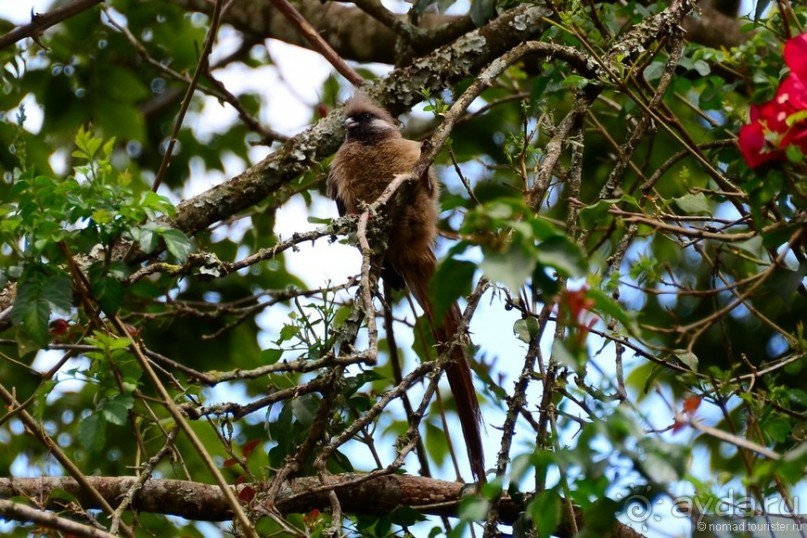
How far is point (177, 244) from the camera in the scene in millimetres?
2344

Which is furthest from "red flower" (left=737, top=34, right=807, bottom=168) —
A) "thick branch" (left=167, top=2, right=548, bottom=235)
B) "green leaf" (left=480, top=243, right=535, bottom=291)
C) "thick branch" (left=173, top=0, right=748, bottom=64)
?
"thick branch" (left=173, top=0, right=748, bottom=64)

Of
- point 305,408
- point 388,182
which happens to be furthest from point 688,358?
point 388,182

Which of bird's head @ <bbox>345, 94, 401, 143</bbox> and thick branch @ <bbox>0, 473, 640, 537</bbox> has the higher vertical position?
bird's head @ <bbox>345, 94, 401, 143</bbox>

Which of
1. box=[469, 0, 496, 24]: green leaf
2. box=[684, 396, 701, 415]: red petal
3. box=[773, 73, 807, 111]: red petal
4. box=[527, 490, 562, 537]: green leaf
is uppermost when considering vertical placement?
box=[469, 0, 496, 24]: green leaf

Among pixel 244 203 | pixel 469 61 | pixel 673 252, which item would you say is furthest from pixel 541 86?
pixel 673 252

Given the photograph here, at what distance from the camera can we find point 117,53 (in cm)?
476

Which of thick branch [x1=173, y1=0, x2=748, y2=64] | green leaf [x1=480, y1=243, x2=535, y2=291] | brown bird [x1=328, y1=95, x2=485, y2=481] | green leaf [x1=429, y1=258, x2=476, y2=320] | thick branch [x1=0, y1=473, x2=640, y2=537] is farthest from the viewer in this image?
thick branch [x1=173, y1=0, x2=748, y2=64]

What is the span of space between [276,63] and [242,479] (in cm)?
286

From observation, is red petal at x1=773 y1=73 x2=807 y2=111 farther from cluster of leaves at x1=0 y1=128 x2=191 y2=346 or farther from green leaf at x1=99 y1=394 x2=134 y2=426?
green leaf at x1=99 y1=394 x2=134 y2=426

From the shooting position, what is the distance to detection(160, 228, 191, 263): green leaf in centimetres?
232

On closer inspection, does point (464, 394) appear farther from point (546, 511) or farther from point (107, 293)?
point (546, 511)

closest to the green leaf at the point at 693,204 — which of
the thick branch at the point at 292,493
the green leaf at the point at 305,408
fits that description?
the thick branch at the point at 292,493

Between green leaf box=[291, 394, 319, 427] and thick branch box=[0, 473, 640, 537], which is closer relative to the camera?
green leaf box=[291, 394, 319, 427]

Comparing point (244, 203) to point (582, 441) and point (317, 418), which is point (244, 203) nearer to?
point (317, 418)
